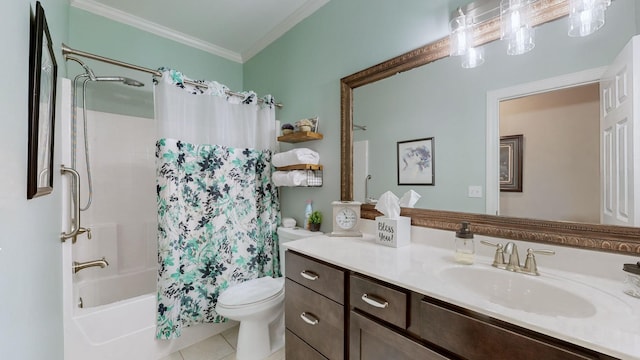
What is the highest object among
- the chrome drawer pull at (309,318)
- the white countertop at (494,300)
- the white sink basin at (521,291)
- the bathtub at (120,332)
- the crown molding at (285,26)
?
the crown molding at (285,26)

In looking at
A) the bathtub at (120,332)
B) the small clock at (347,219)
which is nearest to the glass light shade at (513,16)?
the small clock at (347,219)

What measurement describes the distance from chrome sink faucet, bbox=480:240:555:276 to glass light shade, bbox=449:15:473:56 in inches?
35.4

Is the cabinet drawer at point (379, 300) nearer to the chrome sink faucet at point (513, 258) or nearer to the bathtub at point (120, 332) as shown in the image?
the chrome sink faucet at point (513, 258)

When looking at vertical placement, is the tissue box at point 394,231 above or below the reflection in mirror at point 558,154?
below

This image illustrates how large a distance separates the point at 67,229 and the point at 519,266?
87.2 inches

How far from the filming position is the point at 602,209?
907 mm

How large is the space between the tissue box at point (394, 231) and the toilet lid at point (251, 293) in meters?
0.82

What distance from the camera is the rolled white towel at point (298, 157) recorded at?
5.96 feet

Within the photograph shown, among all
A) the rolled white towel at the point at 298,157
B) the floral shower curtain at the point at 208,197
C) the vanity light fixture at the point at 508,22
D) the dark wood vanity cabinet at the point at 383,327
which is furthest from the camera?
the rolled white towel at the point at 298,157

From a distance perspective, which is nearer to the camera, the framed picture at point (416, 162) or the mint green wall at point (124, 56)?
the framed picture at point (416, 162)

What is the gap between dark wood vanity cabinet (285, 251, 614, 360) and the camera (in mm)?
642

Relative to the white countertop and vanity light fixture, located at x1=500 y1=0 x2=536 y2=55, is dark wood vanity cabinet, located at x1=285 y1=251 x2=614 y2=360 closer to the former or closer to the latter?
the white countertop

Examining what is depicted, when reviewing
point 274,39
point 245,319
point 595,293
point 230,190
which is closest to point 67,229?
point 230,190

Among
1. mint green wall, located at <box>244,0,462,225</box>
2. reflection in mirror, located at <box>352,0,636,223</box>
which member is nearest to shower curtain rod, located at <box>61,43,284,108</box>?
mint green wall, located at <box>244,0,462,225</box>
